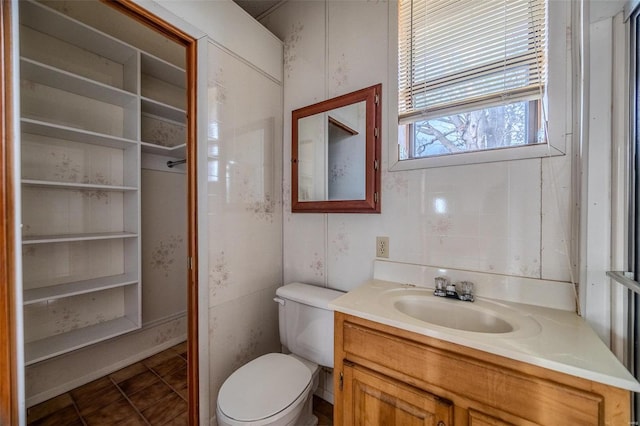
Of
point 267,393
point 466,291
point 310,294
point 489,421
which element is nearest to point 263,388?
point 267,393

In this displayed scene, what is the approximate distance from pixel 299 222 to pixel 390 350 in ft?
3.28

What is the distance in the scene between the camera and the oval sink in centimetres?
101

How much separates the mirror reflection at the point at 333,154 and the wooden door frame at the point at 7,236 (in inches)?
46.9

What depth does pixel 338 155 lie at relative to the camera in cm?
149

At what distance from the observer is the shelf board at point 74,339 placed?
1456 mm

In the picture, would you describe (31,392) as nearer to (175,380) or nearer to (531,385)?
(175,380)

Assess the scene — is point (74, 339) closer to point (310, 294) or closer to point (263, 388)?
point (263, 388)

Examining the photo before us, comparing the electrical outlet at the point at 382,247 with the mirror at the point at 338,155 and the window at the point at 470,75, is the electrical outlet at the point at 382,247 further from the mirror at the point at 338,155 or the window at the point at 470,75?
the window at the point at 470,75

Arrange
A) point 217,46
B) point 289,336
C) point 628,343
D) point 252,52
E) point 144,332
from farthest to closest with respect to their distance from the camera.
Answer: point 144,332 → point 252,52 → point 289,336 → point 217,46 → point 628,343

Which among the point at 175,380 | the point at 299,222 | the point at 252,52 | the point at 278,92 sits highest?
the point at 252,52

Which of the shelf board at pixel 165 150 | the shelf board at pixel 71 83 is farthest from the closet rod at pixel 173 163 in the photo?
the shelf board at pixel 71 83

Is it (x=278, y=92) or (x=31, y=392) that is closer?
(x=31, y=392)

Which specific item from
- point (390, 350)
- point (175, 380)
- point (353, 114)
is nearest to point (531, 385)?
point (390, 350)

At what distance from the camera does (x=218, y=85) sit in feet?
4.52
